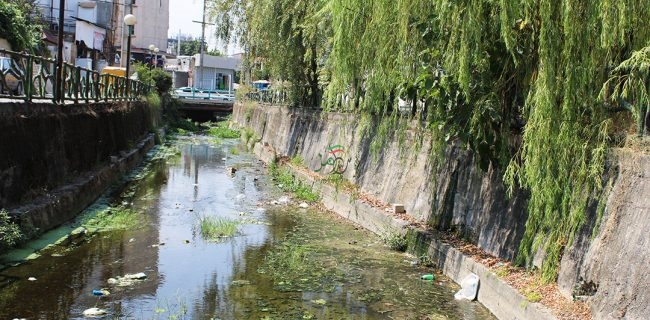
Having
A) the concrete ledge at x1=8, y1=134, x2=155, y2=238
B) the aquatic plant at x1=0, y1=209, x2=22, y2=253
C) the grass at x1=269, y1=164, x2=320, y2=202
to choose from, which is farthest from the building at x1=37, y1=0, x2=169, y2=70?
the aquatic plant at x1=0, y1=209, x2=22, y2=253

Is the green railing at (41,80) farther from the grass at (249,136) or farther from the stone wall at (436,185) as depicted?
the grass at (249,136)

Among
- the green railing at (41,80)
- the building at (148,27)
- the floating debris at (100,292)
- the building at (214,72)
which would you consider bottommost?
the floating debris at (100,292)

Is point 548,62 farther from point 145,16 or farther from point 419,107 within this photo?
point 145,16

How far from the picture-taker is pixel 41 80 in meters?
11.7

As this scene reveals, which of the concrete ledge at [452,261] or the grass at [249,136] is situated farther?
the grass at [249,136]

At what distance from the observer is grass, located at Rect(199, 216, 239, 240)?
10867 millimetres

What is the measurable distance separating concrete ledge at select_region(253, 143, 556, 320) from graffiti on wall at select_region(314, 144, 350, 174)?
3.15 ft

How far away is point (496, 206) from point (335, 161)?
8017 millimetres

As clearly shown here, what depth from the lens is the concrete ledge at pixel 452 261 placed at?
21.8ft

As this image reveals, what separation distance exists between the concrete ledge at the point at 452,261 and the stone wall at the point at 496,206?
16.1 inches

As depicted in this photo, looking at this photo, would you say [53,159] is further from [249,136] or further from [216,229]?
[249,136]

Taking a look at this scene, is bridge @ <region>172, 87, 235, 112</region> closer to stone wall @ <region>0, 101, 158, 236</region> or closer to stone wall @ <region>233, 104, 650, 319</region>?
stone wall @ <region>0, 101, 158, 236</region>

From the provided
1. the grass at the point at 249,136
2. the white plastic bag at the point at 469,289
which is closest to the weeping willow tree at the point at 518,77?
the white plastic bag at the point at 469,289

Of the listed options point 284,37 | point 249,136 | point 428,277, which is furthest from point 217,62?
point 428,277
